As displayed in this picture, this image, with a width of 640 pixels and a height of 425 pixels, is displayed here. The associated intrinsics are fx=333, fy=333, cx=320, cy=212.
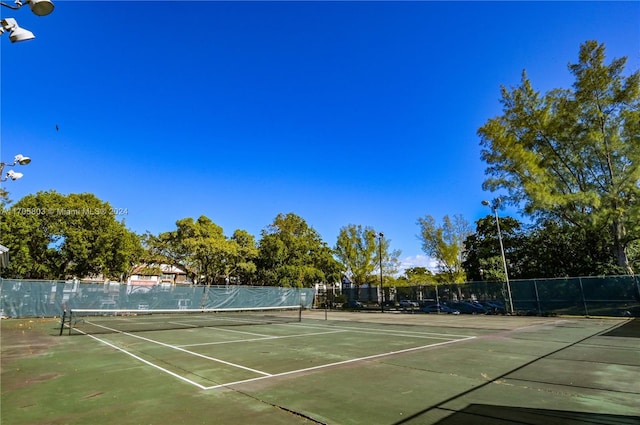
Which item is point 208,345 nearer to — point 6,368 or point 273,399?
point 6,368

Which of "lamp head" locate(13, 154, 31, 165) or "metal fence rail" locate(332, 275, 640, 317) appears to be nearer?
"lamp head" locate(13, 154, 31, 165)

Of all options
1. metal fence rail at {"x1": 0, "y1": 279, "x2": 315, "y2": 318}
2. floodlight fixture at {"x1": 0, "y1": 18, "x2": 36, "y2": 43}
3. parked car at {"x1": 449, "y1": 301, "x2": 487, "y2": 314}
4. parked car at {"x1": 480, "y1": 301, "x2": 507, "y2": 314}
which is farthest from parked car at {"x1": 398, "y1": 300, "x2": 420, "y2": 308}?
floodlight fixture at {"x1": 0, "y1": 18, "x2": 36, "y2": 43}

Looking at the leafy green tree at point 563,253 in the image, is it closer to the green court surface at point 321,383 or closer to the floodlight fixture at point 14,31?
the green court surface at point 321,383

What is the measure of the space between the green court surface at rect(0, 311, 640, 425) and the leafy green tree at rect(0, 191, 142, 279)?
74.2ft

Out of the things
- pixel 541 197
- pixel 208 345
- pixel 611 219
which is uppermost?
pixel 541 197

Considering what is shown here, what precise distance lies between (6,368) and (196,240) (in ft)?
105

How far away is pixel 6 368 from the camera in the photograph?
6.84m

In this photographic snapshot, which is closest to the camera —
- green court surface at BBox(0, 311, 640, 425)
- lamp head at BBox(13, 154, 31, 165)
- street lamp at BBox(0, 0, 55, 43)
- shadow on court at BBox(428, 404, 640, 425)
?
shadow on court at BBox(428, 404, 640, 425)

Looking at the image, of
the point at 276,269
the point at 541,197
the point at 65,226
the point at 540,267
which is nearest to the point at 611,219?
the point at 541,197

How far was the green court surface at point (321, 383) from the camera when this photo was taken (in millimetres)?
4133

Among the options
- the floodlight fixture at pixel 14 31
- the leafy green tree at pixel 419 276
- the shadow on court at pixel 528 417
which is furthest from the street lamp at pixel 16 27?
the leafy green tree at pixel 419 276

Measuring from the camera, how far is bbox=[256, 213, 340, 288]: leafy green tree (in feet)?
147

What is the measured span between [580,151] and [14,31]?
107 ft

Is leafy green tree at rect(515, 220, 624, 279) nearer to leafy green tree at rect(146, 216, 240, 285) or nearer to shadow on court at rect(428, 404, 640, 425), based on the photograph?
shadow on court at rect(428, 404, 640, 425)
